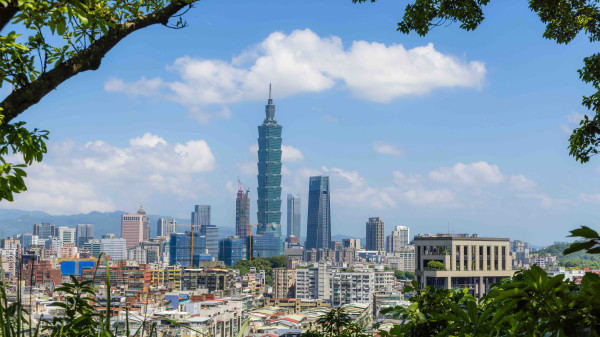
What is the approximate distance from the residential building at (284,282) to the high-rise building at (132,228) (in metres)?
70.5

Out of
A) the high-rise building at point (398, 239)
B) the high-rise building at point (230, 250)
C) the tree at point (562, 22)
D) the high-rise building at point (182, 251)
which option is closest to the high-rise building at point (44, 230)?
the high-rise building at point (182, 251)

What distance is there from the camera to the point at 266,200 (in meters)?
124

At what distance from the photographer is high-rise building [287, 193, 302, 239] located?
190 meters

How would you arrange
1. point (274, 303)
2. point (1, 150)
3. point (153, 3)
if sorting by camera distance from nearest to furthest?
1. point (1, 150)
2. point (153, 3)
3. point (274, 303)

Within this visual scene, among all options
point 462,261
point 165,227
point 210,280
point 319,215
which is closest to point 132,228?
point 165,227

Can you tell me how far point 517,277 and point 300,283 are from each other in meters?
70.7

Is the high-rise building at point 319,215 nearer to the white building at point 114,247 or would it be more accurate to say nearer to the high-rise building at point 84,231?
the white building at point 114,247

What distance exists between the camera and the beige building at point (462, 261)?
70.9 ft

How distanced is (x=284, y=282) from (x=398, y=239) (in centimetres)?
7063

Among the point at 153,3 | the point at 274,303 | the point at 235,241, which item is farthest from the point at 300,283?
the point at 153,3

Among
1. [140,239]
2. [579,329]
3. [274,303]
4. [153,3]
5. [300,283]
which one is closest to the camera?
[579,329]

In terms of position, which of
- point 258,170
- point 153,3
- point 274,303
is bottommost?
point 274,303

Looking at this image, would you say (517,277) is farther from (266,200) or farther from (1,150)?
(266,200)

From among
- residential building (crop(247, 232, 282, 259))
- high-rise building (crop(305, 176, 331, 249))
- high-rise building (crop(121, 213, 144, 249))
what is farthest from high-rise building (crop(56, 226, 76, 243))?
high-rise building (crop(305, 176, 331, 249))
